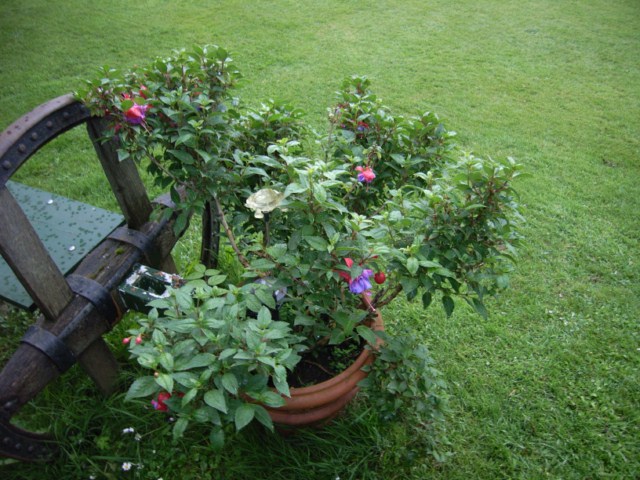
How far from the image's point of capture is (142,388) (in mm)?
1218

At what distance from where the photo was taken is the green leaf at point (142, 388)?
1.21m

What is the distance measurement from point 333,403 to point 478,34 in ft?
19.5

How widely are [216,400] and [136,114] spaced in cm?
96

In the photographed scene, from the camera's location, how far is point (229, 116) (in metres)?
1.74

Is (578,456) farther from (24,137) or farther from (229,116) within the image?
(24,137)

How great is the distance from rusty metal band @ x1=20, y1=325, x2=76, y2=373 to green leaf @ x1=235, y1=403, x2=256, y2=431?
2.49 ft

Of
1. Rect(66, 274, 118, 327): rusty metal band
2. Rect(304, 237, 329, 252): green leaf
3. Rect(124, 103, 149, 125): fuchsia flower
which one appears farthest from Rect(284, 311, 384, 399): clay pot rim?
Rect(124, 103, 149, 125): fuchsia flower

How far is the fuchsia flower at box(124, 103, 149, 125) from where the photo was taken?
1.47 m

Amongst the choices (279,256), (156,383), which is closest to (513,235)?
(279,256)

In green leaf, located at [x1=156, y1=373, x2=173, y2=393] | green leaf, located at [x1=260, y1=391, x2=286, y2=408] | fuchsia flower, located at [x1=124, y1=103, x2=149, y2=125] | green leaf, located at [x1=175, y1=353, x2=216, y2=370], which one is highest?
fuchsia flower, located at [x1=124, y1=103, x2=149, y2=125]

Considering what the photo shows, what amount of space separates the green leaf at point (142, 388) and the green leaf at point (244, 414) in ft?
0.78

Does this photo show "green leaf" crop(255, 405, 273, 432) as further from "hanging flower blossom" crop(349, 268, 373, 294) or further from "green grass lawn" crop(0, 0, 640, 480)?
"green grass lawn" crop(0, 0, 640, 480)

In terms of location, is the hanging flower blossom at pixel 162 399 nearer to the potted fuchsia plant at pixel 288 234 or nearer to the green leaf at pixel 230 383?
the potted fuchsia plant at pixel 288 234

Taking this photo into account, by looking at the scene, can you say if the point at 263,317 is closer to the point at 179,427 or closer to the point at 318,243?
the point at 318,243
